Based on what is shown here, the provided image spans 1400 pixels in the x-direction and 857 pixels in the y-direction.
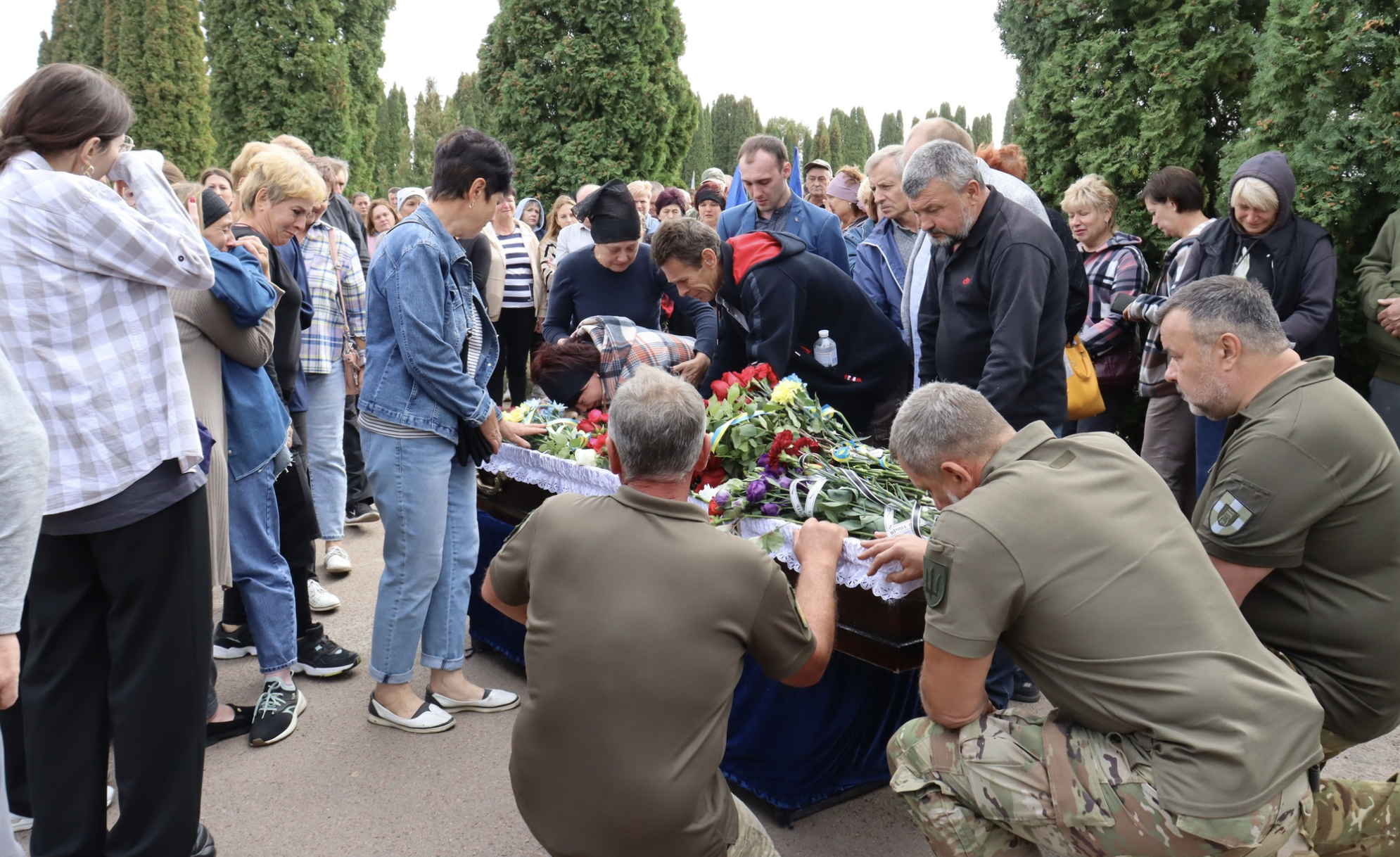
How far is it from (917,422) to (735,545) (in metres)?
0.56

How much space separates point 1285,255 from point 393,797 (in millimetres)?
4219

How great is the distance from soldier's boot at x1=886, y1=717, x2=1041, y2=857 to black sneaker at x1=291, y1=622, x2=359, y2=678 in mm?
2597

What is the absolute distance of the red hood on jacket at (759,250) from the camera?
12.7 ft

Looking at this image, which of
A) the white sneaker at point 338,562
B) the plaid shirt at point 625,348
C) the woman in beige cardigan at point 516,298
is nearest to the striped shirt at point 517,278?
the woman in beige cardigan at point 516,298

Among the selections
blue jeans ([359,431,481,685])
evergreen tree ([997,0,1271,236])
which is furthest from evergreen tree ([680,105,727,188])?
blue jeans ([359,431,481,685])

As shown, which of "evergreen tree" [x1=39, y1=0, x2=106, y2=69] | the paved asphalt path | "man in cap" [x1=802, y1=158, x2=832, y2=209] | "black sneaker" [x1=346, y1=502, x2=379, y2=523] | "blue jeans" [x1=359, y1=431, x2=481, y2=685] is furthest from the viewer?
"evergreen tree" [x1=39, y1=0, x2=106, y2=69]

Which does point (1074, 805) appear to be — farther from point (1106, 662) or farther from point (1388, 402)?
point (1388, 402)

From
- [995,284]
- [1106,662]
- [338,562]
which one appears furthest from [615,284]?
[1106,662]

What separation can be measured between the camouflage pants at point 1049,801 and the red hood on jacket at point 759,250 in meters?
1.98

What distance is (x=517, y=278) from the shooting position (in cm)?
712

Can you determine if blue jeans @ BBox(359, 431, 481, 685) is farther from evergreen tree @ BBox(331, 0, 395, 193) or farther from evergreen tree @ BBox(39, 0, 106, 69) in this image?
evergreen tree @ BBox(39, 0, 106, 69)

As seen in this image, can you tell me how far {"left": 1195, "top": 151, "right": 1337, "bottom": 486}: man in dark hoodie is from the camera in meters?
4.41

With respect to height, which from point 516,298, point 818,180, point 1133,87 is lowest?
point 516,298

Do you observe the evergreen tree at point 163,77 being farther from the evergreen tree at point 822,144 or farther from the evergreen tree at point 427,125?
the evergreen tree at point 822,144
